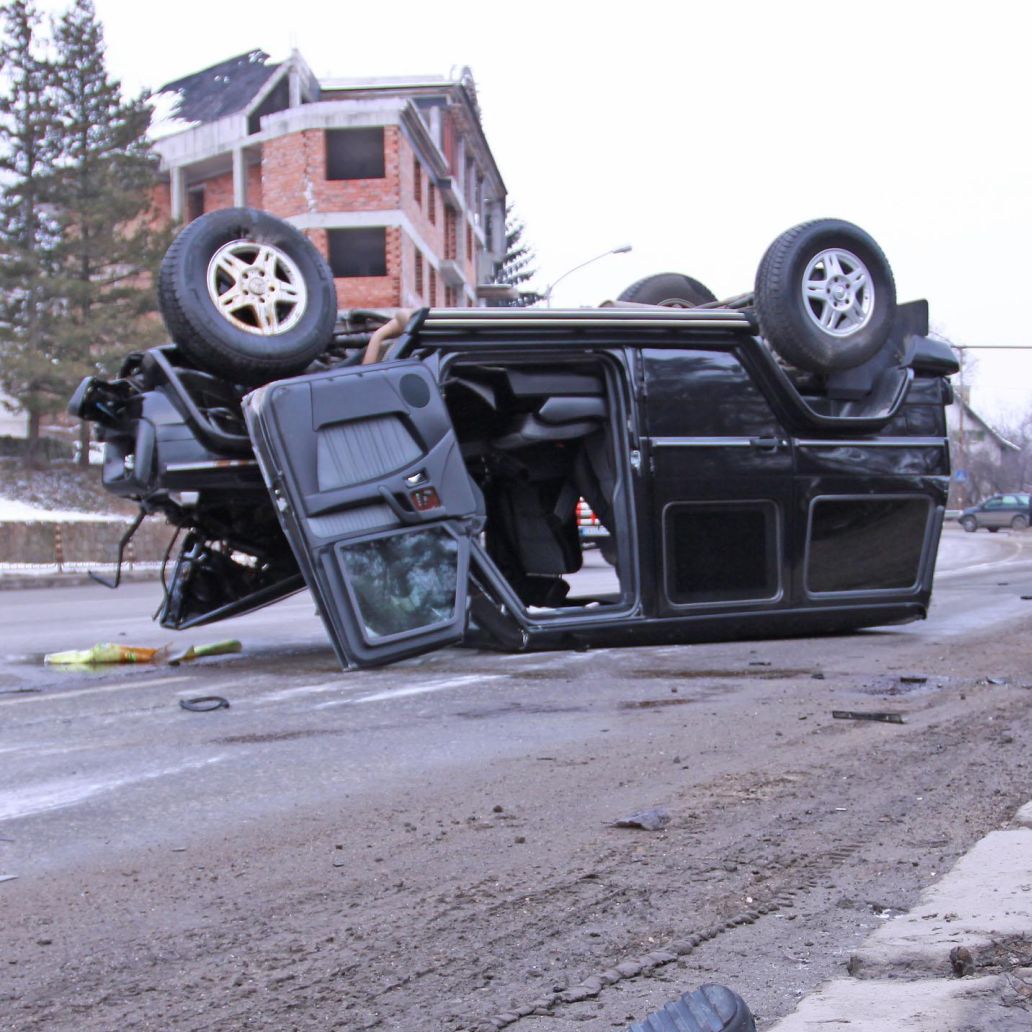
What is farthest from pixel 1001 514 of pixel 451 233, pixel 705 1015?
pixel 705 1015

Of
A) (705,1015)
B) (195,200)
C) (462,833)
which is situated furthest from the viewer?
(195,200)

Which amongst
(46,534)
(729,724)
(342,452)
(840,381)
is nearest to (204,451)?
(342,452)

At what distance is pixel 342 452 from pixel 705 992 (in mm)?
4756

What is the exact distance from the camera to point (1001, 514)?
54.1 metres

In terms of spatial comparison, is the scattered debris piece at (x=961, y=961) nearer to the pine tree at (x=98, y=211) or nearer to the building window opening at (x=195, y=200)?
the pine tree at (x=98, y=211)

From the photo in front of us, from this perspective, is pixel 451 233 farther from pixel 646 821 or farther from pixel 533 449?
pixel 646 821

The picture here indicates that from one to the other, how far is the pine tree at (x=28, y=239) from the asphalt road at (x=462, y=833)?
2948 cm

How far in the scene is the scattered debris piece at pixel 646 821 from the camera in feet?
12.7

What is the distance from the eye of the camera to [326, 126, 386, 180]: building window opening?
38594 mm

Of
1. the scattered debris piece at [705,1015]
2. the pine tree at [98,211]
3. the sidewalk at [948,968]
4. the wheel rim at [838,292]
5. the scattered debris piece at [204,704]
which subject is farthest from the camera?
the pine tree at [98,211]

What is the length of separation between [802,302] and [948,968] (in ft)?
19.7

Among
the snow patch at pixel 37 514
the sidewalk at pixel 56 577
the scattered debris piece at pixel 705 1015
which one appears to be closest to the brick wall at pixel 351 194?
the snow patch at pixel 37 514

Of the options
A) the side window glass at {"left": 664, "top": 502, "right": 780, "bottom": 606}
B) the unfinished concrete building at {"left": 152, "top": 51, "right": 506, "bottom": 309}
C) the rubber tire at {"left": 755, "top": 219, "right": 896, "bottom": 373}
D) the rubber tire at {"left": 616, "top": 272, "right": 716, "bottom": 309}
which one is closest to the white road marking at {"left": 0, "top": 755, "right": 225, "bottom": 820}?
the side window glass at {"left": 664, "top": 502, "right": 780, "bottom": 606}

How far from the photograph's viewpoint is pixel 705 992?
2.12m
